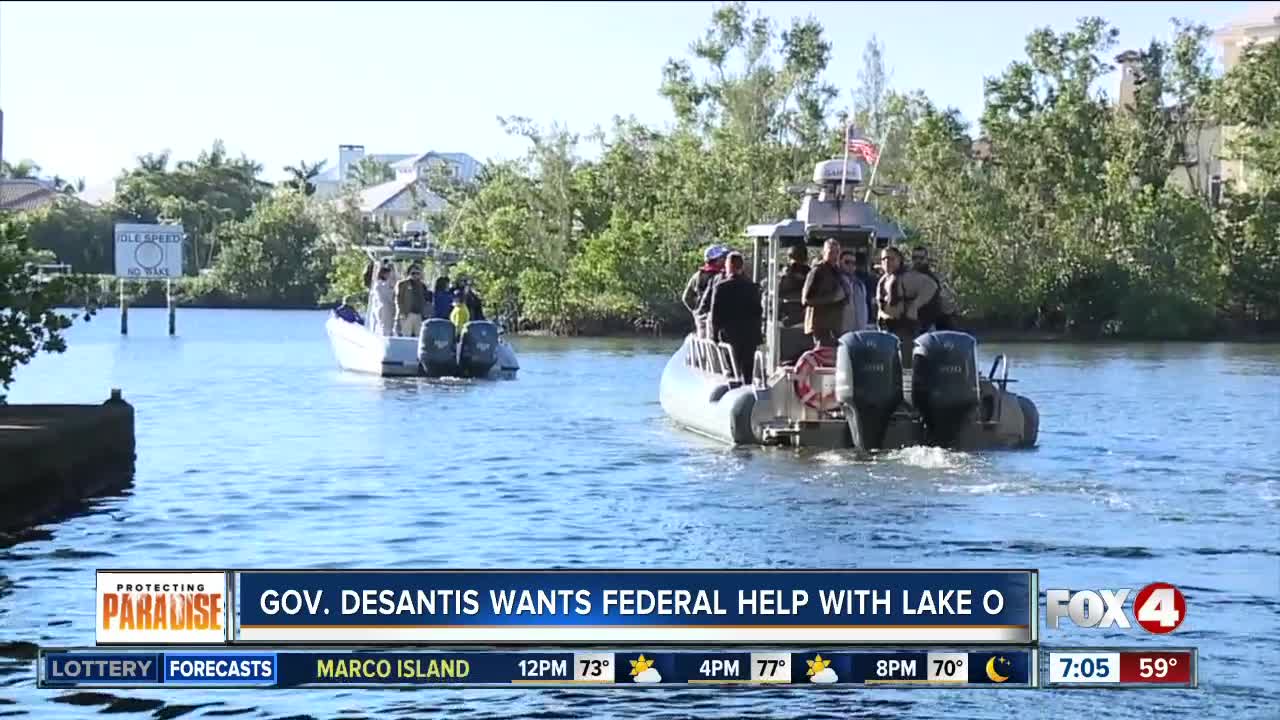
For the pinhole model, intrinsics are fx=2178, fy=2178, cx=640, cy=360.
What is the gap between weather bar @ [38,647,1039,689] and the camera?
959cm

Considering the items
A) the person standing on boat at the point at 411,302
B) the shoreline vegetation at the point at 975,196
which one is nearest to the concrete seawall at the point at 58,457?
the person standing on boat at the point at 411,302

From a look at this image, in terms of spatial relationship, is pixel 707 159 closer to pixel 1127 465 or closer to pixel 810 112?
pixel 810 112

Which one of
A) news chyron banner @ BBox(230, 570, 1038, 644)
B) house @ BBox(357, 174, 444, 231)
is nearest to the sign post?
house @ BBox(357, 174, 444, 231)

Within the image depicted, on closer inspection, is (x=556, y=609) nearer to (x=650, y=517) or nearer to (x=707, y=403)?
(x=650, y=517)

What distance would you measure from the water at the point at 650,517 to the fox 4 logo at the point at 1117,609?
124mm

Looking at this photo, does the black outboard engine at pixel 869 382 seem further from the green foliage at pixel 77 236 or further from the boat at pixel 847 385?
the green foliage at pixel 77 236

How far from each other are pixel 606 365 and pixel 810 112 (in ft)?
94.1

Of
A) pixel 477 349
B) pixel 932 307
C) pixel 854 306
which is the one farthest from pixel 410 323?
pixel 932 307

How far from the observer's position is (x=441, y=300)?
143 ft

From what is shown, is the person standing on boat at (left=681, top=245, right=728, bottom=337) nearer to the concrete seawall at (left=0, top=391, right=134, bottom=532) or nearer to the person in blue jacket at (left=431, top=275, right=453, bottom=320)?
the concrete seawall at (left=0, top=391, right=134, bottom=532)

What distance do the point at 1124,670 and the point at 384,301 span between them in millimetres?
32381

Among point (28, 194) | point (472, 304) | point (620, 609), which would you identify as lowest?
point (620, 609)

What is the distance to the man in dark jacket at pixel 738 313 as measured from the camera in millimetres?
25969

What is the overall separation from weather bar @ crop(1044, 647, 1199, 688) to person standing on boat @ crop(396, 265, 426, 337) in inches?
1219
